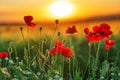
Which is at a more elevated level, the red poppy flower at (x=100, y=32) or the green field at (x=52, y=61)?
the red poppy flower at (x=100, y=32)

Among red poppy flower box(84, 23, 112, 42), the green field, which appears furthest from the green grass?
red poppy flower box(84, 23, 112, 42)

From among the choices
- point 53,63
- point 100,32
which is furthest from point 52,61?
point 100,32

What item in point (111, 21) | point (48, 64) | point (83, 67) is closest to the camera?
point (48, 64)

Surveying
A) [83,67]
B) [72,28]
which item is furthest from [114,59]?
[72,28]

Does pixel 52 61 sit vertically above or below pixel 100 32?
below

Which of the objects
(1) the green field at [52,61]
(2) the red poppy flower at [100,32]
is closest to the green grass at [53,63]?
(1) the green field at [52,61]

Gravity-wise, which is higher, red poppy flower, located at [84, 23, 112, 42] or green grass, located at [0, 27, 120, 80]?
red poppy flower, located at [84, 23, 112, 42]

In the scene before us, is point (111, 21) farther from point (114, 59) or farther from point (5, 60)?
point (5, 60)

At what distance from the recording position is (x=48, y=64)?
9.05 ft

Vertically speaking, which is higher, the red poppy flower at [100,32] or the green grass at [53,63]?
the red poppy flower at [100,32]

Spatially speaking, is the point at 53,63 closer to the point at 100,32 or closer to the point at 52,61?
the point at 52,61

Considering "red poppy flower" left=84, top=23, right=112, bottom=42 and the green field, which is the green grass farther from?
"red poppy flower" left=84, top=23, right=112, bottom=42

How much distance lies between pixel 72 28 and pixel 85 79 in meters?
0.43

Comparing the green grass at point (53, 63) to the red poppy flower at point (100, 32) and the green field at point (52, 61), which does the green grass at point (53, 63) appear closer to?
the green field at point (52, 61)
